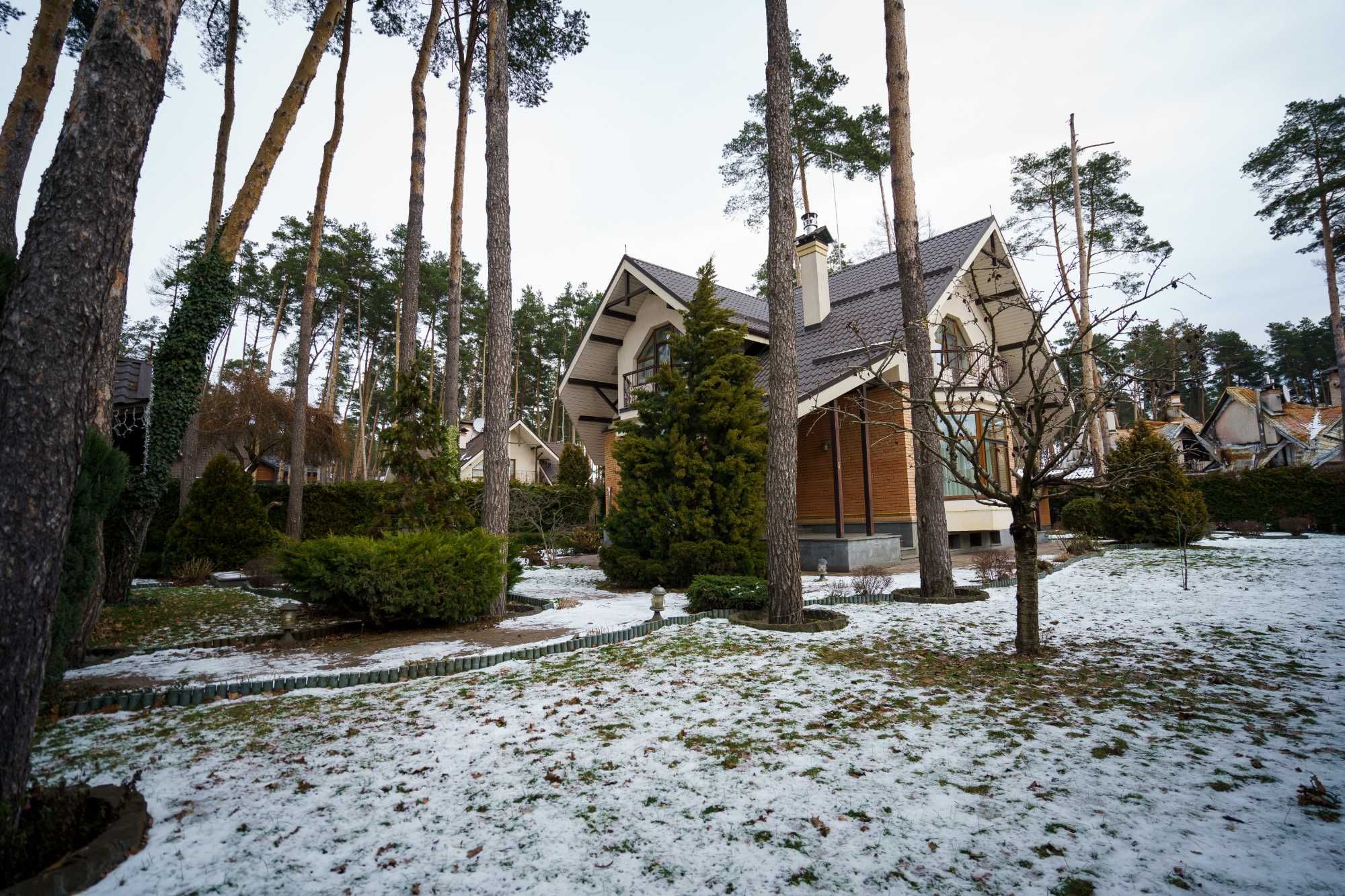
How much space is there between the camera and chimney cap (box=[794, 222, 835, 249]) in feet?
48.1

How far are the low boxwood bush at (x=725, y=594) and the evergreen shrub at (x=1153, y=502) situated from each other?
9.63 m

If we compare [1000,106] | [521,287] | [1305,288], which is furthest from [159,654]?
[1305,288]

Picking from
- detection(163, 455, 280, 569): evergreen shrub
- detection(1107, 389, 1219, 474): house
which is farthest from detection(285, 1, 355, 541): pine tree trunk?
detection(1107, 389, 1219, 474): house

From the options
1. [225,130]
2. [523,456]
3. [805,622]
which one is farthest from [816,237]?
[523,456]

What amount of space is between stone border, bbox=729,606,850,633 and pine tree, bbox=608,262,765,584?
1.99 m

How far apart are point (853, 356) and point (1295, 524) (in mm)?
13617

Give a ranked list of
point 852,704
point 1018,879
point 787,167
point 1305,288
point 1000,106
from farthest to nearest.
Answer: point 1305,288
point 1000,106
point 787,167
point 852,704
point 1018,879

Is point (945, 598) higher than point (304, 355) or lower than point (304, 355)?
lower

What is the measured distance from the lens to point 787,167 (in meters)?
6.77

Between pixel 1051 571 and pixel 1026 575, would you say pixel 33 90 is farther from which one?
pixel 1051 571

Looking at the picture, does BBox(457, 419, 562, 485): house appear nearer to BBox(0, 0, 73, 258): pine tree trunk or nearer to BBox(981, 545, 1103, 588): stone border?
BBox(0, 0, 73, 258): pine tree trunk

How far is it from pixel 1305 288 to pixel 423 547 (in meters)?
33.8

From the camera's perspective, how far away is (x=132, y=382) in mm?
10555

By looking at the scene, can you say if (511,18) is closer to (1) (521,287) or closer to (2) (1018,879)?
(2) (1018,879)
